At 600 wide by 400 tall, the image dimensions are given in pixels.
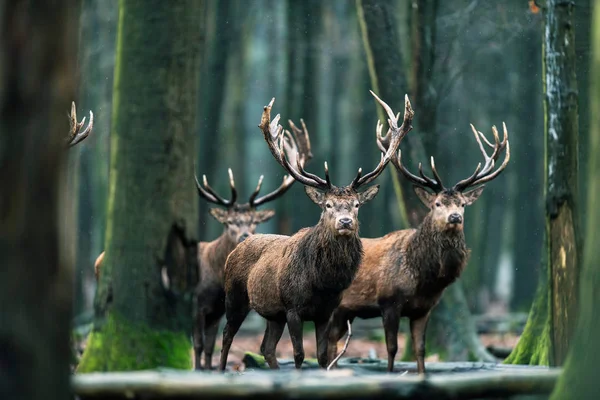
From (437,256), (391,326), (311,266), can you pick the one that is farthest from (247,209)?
(311,266)

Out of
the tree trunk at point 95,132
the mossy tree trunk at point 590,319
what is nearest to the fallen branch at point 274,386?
the mossy tree trunk at point 590,319

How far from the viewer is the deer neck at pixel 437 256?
11633 mm

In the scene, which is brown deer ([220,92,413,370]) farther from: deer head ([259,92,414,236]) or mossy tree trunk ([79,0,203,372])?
mossy tree trunk ([79,0,203,372])

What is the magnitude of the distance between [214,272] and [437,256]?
3170 millimetres

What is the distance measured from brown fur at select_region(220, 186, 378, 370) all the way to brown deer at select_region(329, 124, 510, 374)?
84cm

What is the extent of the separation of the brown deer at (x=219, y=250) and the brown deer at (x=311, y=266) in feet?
4.28

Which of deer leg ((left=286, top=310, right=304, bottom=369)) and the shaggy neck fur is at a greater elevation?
the shaggy neck fur

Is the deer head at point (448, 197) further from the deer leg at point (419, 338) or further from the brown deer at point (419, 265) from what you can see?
the deer leg at point (419, 338)

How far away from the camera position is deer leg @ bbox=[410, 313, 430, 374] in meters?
11.3

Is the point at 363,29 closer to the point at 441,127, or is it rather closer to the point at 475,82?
the point at 441,127

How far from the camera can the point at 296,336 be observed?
10617mm

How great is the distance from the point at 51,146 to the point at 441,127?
58.6 ft

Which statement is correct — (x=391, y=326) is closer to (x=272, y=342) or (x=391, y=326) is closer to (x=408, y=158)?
(x=272, y=342)

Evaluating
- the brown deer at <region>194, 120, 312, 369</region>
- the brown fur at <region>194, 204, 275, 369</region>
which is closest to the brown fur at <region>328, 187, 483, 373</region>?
the brown deer at <region>194, 120, 312, 369</region>
